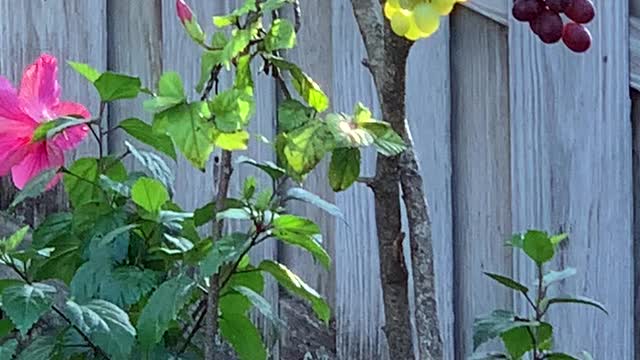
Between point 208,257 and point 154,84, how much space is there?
133 centimetres

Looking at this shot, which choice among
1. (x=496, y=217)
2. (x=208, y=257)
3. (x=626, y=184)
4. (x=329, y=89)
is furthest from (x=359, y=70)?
(x=208, y=257)

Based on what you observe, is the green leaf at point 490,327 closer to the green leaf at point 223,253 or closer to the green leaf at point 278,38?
the green leaf at point 223,253

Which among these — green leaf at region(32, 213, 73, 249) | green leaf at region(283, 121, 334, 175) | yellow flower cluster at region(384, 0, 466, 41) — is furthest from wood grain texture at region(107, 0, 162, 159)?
yellow flower cluster at region(384, 0, 466, 41)

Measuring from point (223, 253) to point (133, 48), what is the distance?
137cm

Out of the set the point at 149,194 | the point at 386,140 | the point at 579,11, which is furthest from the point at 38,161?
the point at 579,11

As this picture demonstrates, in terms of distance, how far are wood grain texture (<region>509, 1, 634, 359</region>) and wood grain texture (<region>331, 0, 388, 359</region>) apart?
0.28 m

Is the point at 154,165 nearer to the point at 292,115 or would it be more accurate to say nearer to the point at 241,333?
the point at 241,333

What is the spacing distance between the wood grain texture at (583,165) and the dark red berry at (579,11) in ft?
2.62

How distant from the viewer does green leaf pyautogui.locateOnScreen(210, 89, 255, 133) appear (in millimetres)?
1097

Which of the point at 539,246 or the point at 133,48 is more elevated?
the point at 133,48

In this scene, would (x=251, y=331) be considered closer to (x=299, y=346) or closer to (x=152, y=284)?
(x=152, y=284)

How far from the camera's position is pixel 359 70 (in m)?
2.19

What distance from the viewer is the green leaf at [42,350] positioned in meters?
1.29

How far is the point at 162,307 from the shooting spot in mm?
1209
